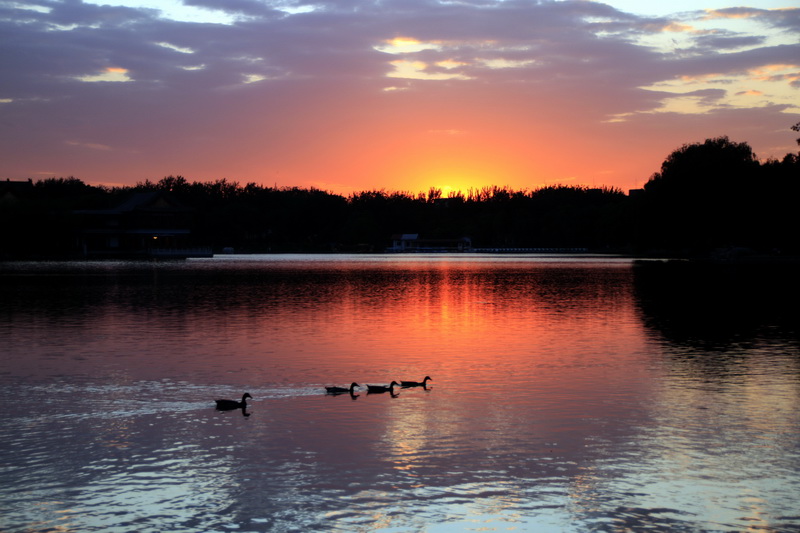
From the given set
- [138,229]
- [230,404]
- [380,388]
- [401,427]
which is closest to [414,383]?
[380,388]

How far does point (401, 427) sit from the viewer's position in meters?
13.8

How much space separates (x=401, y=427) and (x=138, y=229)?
123126 mm

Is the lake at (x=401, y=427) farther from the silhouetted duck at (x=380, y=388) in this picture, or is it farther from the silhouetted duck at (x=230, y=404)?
the silhouetted duck at (x=380, y=388)

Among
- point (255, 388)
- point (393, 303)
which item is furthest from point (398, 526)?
point (393, 303)

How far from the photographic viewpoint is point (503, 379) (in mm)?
18734

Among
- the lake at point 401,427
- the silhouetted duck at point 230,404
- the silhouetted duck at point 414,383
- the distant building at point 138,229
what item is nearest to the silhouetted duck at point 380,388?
the lake at point 401,427

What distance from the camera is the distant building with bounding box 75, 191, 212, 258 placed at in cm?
12731

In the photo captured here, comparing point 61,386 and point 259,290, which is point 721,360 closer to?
point 61,386

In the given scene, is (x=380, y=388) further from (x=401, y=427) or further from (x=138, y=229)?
(x=138, y=229)

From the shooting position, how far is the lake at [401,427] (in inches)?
378

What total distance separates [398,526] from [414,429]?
4.55 m

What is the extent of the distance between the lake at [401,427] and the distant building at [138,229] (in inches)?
3954

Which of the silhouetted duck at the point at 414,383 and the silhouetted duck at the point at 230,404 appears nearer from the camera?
the silhouetted duck at the point at 230,404

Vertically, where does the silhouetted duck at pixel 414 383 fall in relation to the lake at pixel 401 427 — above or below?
above
